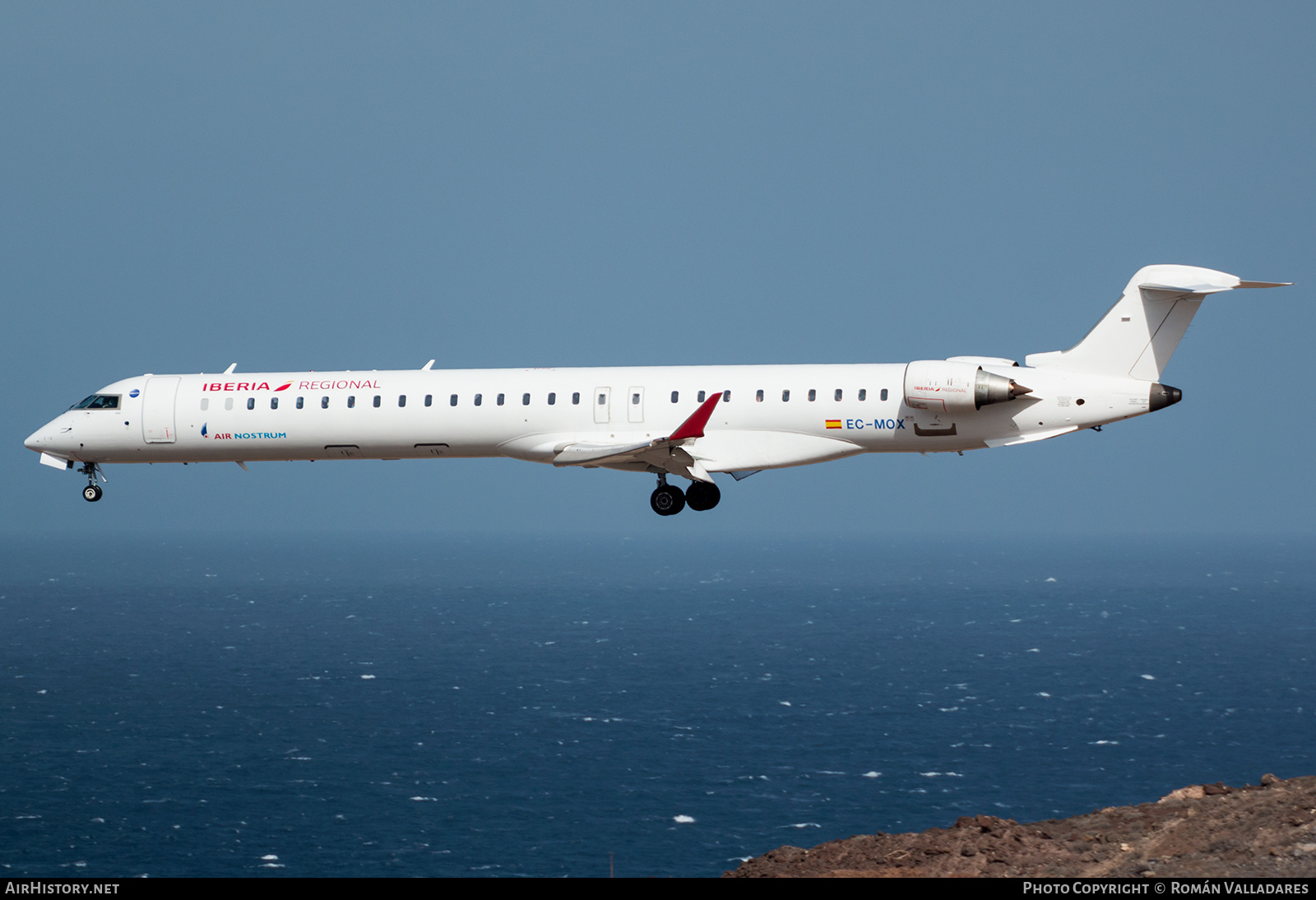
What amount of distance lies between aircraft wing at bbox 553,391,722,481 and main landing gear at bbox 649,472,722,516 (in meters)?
0.53

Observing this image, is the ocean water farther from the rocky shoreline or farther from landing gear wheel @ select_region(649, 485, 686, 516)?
landing gear wheel @ select_region(649, 485, 686, 516)

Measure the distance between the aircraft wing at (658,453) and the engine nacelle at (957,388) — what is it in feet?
16.5

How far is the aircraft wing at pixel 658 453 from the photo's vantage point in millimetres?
30766

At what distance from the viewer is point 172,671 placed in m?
168

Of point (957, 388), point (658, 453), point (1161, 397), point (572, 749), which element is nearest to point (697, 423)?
point (658, 453)

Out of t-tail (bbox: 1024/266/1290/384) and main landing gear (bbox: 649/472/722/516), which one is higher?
t-tail (bbox: 1024/266/1290/384)

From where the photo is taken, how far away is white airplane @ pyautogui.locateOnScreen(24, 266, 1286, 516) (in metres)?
31.2

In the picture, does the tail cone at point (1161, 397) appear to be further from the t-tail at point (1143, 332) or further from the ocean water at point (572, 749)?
the ocean water at point (572, 749)

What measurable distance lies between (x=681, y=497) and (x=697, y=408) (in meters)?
2.54

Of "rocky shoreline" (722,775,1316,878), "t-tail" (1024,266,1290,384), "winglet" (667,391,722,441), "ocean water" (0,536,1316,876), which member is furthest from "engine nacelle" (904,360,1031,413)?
"ocean water" (0,536,1316,876)

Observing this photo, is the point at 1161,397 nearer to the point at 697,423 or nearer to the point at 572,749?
the point at 697,423

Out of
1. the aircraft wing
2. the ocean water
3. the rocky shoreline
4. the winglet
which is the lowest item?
the ocean water
